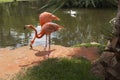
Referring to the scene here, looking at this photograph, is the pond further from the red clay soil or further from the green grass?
the green grass

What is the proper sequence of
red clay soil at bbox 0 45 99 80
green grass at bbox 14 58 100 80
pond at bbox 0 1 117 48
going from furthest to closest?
pond at bbox 0 1 117 48
red clay soil at bbox 0 45 99 80
green grass at bbox 14 58 100 80

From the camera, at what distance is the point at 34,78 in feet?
22.0

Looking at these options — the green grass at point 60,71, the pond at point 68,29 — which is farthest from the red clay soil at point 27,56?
the pond at point 68,29

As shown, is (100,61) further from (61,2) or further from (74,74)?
(61,2)

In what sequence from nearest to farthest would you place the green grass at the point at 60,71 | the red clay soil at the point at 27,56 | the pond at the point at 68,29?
1. the green grass at the point at 60,71
2. the red clay soil at the point at 27,56
3. the pond at the point at 68,29

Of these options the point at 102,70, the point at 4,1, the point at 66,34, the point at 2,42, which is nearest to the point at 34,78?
the point at 102,70

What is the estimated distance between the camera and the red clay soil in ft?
24.5

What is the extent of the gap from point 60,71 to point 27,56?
→ 5.81 ft

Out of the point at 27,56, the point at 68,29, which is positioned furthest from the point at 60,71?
the point at 68,29

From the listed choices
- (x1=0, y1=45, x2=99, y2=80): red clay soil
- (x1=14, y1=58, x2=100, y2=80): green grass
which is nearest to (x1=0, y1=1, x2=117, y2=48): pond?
(x1=0, y1=45, x2=99, y2=80): red clay soil

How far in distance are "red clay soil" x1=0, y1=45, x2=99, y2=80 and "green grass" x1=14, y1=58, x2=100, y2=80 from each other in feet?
1.36

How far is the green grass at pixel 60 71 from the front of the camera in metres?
6.70

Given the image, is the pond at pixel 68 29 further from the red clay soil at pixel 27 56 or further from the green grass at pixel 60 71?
the green grass at pixel 60 71

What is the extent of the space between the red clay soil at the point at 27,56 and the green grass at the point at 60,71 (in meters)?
0.41
